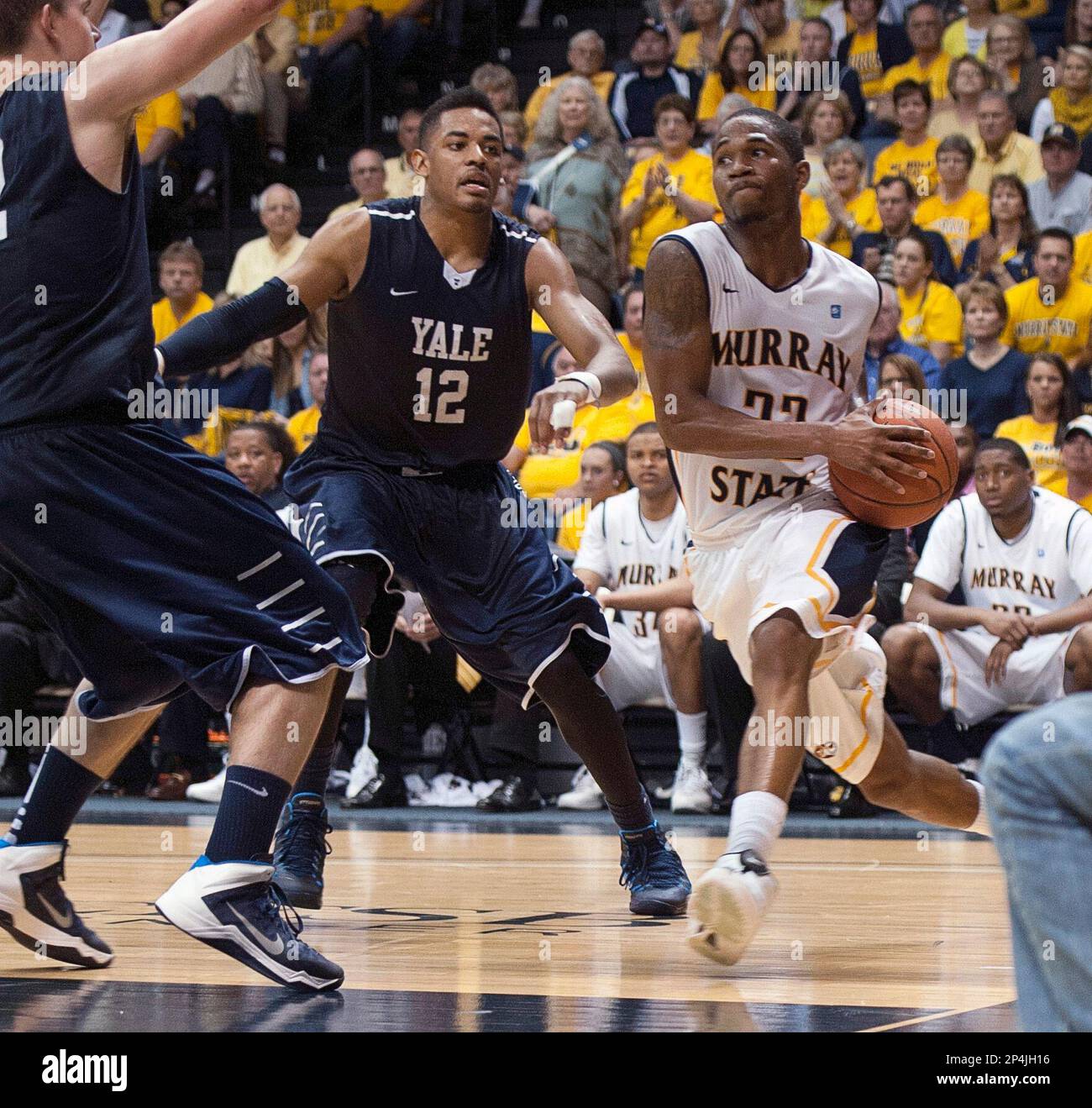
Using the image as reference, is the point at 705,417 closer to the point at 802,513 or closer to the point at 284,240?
the point at 802,513

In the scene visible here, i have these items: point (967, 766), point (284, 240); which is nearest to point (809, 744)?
point (967, 766)

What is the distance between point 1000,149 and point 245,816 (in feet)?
27.4

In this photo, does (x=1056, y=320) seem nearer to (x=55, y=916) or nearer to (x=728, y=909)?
(x=728, y=909)

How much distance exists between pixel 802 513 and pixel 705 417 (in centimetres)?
32

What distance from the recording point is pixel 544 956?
11.4 ft

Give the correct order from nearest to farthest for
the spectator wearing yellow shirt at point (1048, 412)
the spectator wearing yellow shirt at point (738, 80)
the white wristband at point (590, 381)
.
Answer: the white wristband at point (590, 381)
the spectator wearing yellow shirt at point (1048, 412)
the spectator wearing yellow shirt at point (738, 80)

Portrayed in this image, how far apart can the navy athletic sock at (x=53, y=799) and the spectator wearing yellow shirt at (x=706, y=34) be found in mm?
9188

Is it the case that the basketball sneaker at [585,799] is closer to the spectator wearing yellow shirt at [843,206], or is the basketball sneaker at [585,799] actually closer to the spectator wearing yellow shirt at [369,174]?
the spectator wearing yellow shirt at [843,206]

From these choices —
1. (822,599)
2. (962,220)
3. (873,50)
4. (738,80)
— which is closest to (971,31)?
(873,50)

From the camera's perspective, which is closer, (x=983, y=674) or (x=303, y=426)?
(x=983, y=674)

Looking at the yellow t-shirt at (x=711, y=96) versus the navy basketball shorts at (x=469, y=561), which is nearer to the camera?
the navy basketball shorts at (x=469, y=561)

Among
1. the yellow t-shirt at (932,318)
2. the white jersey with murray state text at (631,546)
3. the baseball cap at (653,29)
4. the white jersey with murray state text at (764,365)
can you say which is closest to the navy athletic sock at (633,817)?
the white jersey with murray state text at (764,365)

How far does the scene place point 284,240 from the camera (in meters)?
10.7

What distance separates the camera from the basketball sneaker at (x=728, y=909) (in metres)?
3.11
